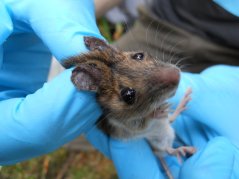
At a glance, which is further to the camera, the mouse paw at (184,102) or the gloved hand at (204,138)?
the mouse paw at (184,102)

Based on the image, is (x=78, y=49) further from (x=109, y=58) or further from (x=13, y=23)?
(x=13, y=23)

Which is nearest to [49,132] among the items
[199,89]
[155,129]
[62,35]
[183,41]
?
[62,35]

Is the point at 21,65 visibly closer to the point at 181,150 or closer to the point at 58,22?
the point at 58,22

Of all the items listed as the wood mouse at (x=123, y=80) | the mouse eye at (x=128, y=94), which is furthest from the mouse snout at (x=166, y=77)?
the mouse eye at (x=128, y=94)

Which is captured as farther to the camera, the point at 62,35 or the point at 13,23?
the point at 13,23

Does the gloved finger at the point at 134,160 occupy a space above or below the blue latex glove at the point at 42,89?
below

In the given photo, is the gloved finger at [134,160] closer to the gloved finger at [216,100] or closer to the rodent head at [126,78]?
the rodent head at [126,78]

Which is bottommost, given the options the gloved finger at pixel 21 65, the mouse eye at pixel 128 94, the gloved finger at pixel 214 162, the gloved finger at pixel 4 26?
the gloved finger at pixel 214 162

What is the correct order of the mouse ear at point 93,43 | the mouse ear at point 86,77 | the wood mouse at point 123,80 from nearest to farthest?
the mouse ear at point 86,77 < the wood mouse at point 123,80 < the mouse ear at point 93,43
